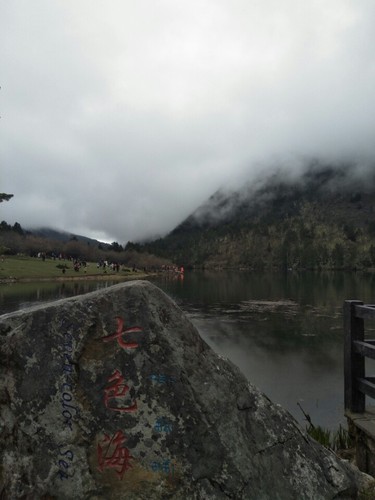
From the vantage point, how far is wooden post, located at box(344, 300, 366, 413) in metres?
8.89

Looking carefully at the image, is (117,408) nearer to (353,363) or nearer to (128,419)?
(128,419)

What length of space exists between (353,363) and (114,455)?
228 inches

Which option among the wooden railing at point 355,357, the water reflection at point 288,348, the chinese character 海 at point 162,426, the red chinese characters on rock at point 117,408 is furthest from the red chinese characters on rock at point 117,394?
the water reflection at point 288,348

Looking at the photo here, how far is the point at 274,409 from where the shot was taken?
5.68 meters

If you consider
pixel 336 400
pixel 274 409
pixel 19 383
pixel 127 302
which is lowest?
pixel 336 400

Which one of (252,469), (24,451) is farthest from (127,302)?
(252,469)

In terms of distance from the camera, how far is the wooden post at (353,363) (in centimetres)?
889

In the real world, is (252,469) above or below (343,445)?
above

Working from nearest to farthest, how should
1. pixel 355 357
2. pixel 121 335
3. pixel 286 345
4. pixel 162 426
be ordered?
pixel 162 426 < pixel 121 335 < pixel 355 357 < pixel 286 345

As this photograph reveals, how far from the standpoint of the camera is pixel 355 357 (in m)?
9.03

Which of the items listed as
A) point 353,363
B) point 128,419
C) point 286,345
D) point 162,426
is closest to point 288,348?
point 286,345

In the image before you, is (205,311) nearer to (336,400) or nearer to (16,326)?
(336,400)

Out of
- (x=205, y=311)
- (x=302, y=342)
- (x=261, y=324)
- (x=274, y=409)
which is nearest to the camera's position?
(x=274, y=409)

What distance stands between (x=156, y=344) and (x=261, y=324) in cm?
3243
